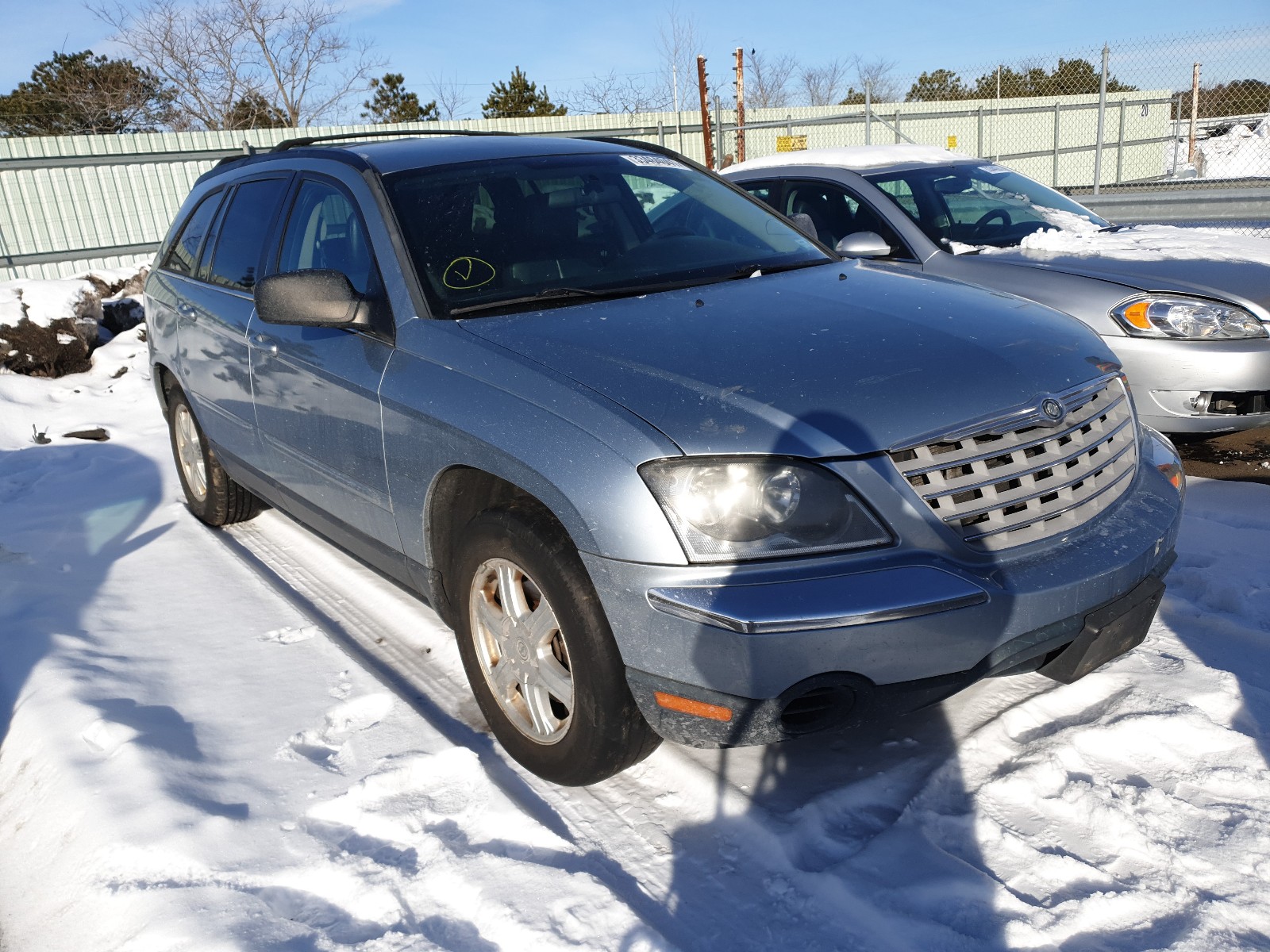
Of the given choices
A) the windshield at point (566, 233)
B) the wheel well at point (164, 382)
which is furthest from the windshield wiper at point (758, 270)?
the wheel well at point (164, 382)

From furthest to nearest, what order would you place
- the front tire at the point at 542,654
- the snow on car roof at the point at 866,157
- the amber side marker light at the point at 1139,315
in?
the snow on car roof at the point at 866,157 → the amber side marker light at the point at 1139,315 → the front tire at the point at 542,654

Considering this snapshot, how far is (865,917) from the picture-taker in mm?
2240

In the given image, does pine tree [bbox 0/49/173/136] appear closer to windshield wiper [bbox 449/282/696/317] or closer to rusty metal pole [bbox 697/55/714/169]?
rusty metal pole [bbox 697/55/714/169]

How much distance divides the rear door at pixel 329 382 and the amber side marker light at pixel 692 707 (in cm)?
121

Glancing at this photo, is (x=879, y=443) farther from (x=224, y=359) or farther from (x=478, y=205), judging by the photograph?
(x=224, y=359)

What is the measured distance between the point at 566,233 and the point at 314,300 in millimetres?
855

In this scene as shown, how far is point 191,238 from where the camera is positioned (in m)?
5.05

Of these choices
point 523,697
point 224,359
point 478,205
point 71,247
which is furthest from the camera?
point 71,247

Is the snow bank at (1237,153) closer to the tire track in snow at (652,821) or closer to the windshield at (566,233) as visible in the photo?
the windshield at (566,233)

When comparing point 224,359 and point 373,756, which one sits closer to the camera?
point 373,756

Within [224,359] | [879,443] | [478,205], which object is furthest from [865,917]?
[224,359]

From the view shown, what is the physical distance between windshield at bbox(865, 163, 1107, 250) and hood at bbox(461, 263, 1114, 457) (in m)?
2.94

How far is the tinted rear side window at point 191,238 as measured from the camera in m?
4.89

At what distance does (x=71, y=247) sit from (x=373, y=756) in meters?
15.9
